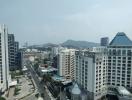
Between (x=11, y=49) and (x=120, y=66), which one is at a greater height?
(x=11, y=49)

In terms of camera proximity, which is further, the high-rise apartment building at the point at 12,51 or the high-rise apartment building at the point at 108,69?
the high-rise apartment building at the point at 12,51

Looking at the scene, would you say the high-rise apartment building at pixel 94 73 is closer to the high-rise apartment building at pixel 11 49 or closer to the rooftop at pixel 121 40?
the rooftop at pixel 121 40

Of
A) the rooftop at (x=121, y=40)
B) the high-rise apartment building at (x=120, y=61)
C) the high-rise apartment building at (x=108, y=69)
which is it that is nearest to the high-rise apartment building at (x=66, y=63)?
the high-rise apartment building at (x=108, y=69)

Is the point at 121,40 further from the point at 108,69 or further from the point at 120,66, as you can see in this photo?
the point at 108,69

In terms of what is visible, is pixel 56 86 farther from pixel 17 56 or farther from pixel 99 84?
pixel 17 56

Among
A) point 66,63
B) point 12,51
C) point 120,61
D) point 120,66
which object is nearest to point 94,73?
point 120,66

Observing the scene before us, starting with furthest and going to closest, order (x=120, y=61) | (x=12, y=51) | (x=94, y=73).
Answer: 1. (x=12, y=51)
2. (x=120, y=61)
3. (x=94, y=73)
